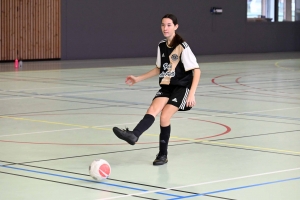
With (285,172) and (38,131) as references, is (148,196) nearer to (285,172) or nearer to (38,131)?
(285,172)

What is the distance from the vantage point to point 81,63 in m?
25.2

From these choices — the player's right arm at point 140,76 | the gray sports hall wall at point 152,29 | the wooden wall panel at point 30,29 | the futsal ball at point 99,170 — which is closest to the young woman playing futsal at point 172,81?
the player's right arm at point 140,76

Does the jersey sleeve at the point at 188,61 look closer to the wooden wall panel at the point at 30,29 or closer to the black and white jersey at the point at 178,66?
the black and white jersey at the point at 178,66

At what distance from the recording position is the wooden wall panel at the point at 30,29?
24969mm

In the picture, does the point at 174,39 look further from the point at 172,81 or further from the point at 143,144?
the point at 143,144

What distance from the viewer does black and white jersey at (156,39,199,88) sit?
729cm

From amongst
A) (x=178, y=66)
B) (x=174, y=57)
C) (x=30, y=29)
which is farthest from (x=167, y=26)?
(x=30, y=29)

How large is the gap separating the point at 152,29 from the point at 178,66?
74.1ft

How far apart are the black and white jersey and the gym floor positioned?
865 millimetres

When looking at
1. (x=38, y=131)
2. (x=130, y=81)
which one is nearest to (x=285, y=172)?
(x=130, y=81)

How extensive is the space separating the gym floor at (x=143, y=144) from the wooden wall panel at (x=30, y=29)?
865 cm

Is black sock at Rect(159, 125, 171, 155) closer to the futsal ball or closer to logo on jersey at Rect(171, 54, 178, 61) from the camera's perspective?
logo on jersey at Rect(171, 54, 178, 61)

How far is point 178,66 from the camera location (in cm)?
736

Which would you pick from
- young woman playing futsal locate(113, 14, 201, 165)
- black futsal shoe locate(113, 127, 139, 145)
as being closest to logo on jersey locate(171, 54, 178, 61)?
young woman playing futsal locate(113, 14, 201, 165)
